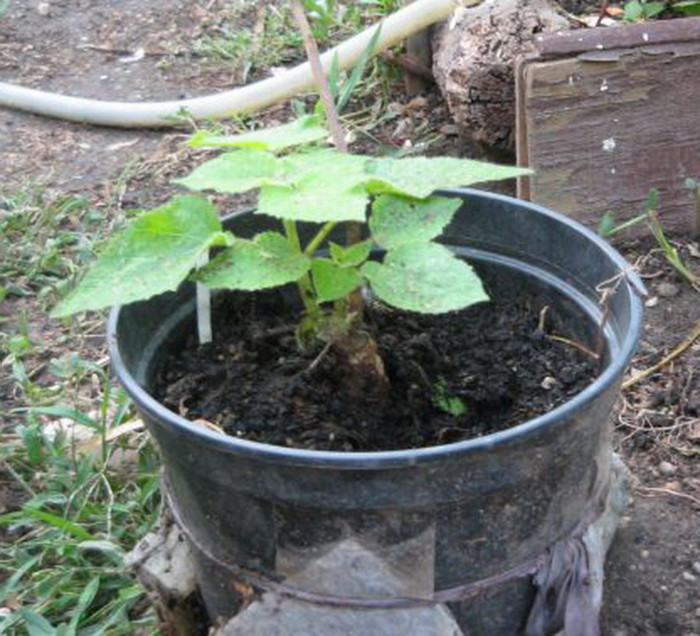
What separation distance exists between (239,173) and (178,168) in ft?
5.64

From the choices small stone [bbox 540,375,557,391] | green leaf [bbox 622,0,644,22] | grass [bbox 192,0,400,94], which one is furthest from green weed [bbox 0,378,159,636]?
grass [bbox 192,0,400,94]

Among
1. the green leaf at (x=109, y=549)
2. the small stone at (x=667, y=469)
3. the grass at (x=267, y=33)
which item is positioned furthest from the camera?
the grass at (x=267, y=33)

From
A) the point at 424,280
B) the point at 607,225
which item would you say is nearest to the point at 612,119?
the point at 607,225

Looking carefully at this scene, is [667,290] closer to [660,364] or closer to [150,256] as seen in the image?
[660,364]

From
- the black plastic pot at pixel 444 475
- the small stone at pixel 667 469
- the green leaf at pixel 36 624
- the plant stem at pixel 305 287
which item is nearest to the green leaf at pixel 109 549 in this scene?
the green leaf at pixel 36 624

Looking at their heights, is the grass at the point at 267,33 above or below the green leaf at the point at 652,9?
below

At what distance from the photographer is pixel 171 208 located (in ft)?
3.87

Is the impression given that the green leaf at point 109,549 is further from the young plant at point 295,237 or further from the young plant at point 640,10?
the young plant at point 640,10

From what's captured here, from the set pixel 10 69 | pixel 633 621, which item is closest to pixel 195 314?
pixel 633 621

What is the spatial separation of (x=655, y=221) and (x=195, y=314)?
3.63 ft

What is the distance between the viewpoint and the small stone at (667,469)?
1800 mm

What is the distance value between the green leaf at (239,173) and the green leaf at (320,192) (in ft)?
0.05

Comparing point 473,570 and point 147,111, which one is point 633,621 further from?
point 147,111

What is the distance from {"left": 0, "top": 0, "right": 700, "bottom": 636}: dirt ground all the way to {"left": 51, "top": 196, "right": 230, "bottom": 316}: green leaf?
793 millimetres
